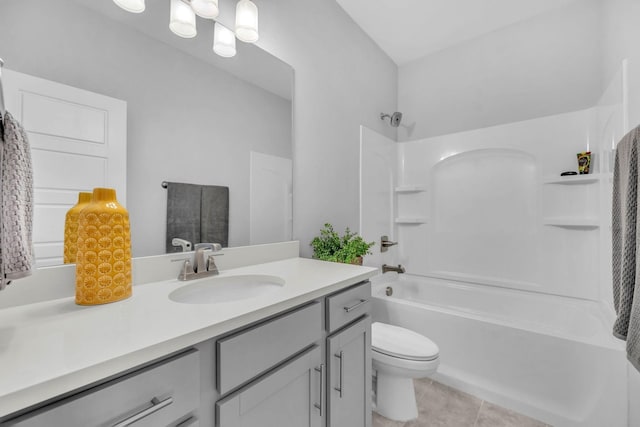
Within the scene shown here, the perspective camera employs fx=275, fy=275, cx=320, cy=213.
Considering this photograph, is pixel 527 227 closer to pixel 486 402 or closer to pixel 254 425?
pixel 486 402

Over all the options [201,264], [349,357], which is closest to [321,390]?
[349,357]

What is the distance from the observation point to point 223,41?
1.28 meters

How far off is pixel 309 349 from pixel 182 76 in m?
1.18

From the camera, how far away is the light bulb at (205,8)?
113cm

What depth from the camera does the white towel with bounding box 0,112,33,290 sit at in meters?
0.51

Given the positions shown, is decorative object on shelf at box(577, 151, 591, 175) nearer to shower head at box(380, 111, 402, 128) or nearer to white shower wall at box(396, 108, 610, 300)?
white shower wall at box(396, 108, 610, 300)

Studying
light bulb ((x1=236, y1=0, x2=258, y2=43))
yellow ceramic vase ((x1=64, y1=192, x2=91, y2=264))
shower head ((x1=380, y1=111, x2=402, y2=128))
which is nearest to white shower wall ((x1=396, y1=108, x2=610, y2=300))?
shower head ((x1=380, y1=111, x2=402, y2=128))

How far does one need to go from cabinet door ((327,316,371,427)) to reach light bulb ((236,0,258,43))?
1385 mm

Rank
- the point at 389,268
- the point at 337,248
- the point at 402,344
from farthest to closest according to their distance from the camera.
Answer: the point at 389,268
the point at 337,248
the point at 402,344

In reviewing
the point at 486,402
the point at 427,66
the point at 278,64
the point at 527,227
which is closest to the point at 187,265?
the point at 278,64

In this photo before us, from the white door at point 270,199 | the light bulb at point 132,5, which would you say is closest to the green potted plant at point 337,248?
the white door at point 270,199

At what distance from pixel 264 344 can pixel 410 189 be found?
2.25 m

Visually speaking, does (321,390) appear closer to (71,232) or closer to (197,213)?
(197,213)

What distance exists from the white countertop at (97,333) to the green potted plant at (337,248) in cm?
64
